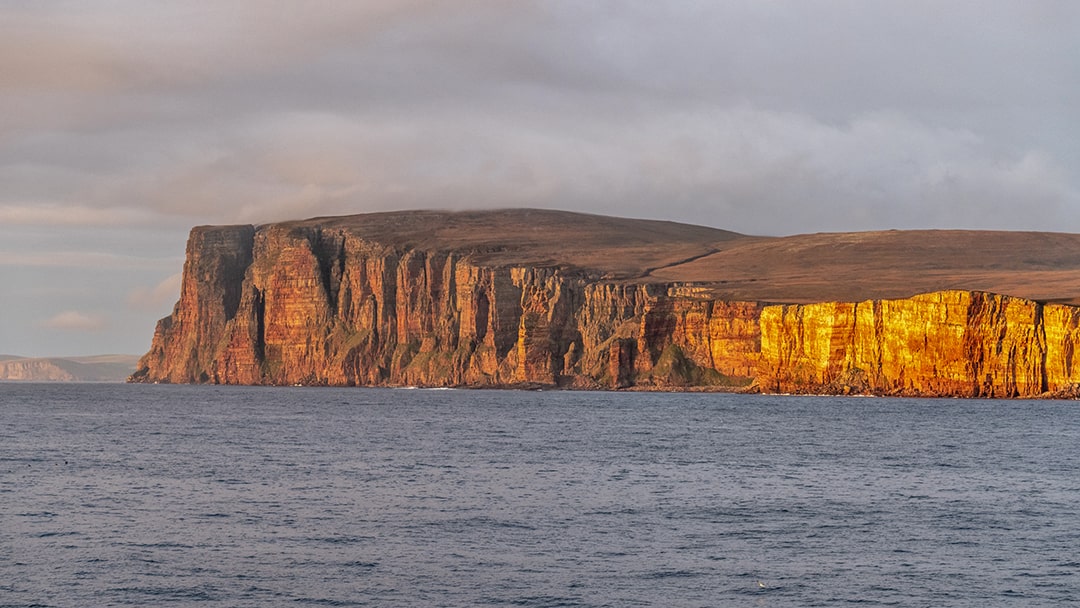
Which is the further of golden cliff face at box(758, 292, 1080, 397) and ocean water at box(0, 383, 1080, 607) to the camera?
golden cliff face at box(758, 292, 1080, 397)

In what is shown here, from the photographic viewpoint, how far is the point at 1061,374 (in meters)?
176

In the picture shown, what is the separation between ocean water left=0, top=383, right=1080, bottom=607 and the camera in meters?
40.1

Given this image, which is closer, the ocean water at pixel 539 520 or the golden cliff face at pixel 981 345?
the ocean water at pixel 539 520

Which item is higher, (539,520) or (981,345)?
(981,345)

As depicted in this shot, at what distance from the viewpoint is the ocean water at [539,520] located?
4012cm

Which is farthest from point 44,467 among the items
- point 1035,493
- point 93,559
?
point 1035,493

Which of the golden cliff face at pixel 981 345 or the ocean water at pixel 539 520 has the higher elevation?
the golden cliff face at pixel 981 345

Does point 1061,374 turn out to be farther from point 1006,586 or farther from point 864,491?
point 1006,586

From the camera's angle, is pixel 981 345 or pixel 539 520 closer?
pixel 539 520

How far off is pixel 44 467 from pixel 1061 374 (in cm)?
13813

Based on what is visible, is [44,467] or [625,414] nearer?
[44,467]

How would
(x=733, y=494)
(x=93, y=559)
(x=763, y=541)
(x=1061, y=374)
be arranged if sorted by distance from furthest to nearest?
(x=1061, y=374)
(x=733, y=494)
(x=763, y=541)
(x=93, y=559)

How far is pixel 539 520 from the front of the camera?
52.8 m

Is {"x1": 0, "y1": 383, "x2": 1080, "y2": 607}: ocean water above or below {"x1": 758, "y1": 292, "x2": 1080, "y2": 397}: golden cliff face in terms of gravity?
below
